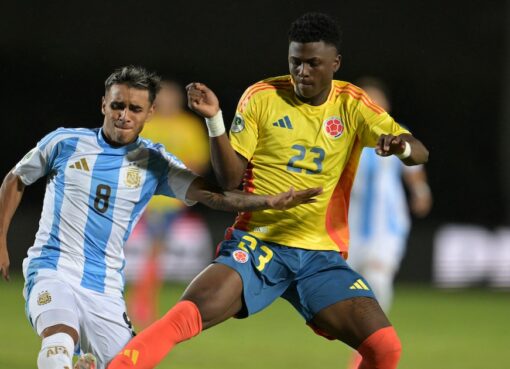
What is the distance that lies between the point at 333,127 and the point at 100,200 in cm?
127

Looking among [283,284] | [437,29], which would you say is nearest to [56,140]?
[283,284]

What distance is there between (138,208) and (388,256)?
11.5 ft

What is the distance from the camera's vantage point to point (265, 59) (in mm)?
17250

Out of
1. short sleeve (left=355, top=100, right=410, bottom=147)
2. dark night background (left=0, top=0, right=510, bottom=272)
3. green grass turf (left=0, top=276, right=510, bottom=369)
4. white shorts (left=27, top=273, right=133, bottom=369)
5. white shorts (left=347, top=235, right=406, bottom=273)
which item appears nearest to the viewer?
white shorts (left=27, top=273, right=133, bottom=369)

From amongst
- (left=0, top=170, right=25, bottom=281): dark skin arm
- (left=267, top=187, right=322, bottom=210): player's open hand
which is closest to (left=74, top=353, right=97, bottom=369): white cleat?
(left=0, top=170, right=25, bottom=281): dark skin arm

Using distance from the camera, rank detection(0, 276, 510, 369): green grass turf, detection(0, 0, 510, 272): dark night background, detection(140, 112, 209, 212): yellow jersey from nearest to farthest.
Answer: detection(0, 276, 510, 369): green grass turf
detection(140, 112, 209, 212): yellow jersey
detection(0, 0, 510, 272): dark night background

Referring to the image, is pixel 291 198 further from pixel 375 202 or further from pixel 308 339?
pixel 308 339

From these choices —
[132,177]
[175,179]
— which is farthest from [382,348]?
[132,177]

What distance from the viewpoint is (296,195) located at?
18.3ft

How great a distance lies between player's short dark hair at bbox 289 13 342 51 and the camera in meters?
5.74

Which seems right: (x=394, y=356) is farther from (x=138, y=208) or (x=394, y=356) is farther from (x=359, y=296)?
(x=138, y=208)

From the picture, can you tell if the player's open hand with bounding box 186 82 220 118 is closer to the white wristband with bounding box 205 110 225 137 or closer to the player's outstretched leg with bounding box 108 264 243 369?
the white wristband with bounding box 205 110 225 137

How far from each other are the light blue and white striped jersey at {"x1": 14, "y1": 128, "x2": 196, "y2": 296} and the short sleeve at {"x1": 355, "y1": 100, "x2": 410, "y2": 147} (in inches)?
36.8

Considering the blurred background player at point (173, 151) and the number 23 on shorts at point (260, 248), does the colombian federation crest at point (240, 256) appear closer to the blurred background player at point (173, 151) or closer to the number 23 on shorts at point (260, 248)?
the number 23 on shorts at point (260, 248)
